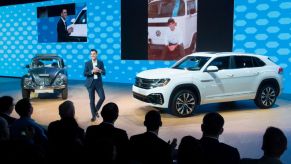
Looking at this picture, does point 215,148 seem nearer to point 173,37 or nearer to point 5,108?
point 5,108

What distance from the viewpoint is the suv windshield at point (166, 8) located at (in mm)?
16375

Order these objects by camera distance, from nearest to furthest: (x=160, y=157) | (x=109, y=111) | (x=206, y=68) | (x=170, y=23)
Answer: (x=160, y=157) → (x=109, y=111) → (x=206, y=68) → (x=170, y=23)

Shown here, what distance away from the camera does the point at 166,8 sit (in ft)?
55.3

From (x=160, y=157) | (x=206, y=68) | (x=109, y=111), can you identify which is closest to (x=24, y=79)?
(x=206, y=68)

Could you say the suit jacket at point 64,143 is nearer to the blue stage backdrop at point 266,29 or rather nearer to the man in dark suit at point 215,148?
the man in dark suit at point 215,148

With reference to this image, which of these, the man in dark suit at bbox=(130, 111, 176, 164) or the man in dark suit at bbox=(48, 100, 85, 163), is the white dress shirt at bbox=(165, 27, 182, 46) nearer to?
the man in dark suit at bbox=(48, 100, 85, 163)

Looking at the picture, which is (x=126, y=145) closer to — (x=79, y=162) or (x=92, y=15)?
(x=79, y=162)

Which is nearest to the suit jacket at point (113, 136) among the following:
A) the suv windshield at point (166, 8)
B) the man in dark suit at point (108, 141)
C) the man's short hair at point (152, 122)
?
the man in dark suit at point (108, 141)

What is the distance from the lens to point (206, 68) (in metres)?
10.1

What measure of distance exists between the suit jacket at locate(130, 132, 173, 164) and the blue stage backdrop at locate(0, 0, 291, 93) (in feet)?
37.4

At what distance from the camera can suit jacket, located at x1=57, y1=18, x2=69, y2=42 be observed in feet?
68.2

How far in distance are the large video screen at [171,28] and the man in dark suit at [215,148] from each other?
12.6m

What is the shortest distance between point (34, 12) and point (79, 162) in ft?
67.6

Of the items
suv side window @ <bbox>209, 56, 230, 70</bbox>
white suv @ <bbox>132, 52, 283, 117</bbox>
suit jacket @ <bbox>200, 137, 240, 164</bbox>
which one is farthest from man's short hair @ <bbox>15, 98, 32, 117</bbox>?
suv side window @ <bbox>209, 56, 230, 70</bbox>
